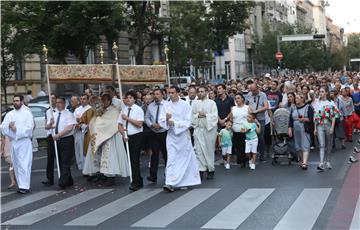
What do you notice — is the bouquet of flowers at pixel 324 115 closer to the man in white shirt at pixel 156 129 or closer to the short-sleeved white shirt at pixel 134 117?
the man in white shirt at pixel 156 129

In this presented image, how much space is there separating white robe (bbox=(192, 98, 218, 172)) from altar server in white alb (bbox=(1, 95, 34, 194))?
3.35 metres

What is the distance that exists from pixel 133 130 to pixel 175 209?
272 centimetres

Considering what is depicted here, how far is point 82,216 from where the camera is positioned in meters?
9.45

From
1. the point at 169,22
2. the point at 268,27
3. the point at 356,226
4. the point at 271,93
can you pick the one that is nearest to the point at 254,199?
the point at 356,226

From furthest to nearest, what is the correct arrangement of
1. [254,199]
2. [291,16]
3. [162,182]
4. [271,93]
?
[291,16], [271,93], [162,182], [254,199]

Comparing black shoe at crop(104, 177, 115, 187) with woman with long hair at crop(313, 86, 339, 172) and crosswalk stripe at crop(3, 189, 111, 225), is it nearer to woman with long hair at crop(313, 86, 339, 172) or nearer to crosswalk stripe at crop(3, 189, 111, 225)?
crosswalk stripe at crop(3, 189, 111, 225)

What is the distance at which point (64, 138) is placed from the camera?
40.9 ft

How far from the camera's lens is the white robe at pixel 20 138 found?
40.0 feet

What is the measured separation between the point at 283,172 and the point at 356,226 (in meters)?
4.88

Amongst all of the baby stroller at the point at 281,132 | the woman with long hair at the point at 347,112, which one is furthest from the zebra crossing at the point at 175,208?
the woman with long hair at the point at 347,112

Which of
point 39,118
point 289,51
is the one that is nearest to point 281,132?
point 39,118

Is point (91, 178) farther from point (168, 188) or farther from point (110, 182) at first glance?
point (168, 188)

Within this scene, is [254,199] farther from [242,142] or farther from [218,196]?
[242,142]

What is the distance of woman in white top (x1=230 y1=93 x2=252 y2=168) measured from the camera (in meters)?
13.8
